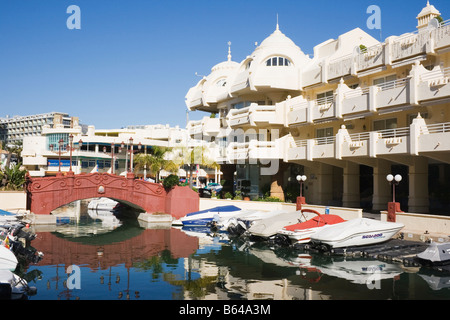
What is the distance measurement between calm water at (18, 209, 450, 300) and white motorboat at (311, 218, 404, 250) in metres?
1.04

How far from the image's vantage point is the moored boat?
2903 centimetres

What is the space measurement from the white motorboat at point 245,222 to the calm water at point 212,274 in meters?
1.89

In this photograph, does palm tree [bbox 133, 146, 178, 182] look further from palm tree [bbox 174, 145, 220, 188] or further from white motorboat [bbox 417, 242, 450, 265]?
white motorboat [bbox 417, 242, 450, 265]

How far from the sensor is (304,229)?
2925cm

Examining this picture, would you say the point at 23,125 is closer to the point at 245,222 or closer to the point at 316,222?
the point at 245,222

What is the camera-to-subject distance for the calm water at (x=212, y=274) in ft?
60.4

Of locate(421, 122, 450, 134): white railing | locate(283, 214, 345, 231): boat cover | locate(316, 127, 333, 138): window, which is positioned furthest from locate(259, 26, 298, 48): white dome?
locate(283, 214, 345, 231): boat cover

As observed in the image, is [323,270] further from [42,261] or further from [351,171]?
[351,171]

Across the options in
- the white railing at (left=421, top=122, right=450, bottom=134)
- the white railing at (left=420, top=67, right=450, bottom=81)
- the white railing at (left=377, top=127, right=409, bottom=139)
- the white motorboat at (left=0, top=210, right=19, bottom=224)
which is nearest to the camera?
the white railing at (left=421, top=122, right=450, bottom=134)

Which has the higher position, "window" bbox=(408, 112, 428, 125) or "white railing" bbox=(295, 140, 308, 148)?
"window" bbox=(408, 112, 428, 125)

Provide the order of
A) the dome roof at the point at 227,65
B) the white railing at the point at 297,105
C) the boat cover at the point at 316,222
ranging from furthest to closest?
the dome roof at the point at 227,65
the white railing at the point at 297,105
the boat cover at the point at 316,222

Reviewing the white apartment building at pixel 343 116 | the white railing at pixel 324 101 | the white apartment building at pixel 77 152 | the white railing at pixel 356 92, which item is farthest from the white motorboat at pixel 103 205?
the white railing at pixel 356 92

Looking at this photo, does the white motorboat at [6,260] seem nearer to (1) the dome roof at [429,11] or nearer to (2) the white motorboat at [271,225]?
(2) the white motorboat at [271,225]

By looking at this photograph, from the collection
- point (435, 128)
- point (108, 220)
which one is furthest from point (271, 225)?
point (108, 220)
